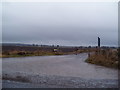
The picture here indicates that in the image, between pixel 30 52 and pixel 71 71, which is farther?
pixel 30 52

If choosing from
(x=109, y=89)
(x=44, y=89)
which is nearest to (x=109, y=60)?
(x=109, y=89)

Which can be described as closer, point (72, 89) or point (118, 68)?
point (72, 89)

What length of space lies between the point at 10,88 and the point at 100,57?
16.1m

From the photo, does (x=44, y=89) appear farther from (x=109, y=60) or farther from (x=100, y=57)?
(x=100, y=57)

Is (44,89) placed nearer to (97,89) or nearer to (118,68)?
(97,89)

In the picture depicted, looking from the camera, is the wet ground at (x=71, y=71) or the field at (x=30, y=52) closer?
the wet ground at (x=71, y=71)

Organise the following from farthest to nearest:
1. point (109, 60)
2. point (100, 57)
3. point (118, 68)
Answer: point (100, 57) < point (109, 60) < point (118, 68)

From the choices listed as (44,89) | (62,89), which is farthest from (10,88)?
(62,89)

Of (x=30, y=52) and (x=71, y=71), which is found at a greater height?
(x=30, y=52)

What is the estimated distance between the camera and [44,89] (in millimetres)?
9492

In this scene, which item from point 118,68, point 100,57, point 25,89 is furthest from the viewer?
point 100,57

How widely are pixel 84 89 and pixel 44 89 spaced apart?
1.87 m

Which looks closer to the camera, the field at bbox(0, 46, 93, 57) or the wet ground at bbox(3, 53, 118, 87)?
the wet ground at bbox(3, 53, 118, 87)

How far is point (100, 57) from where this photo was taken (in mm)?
24141
